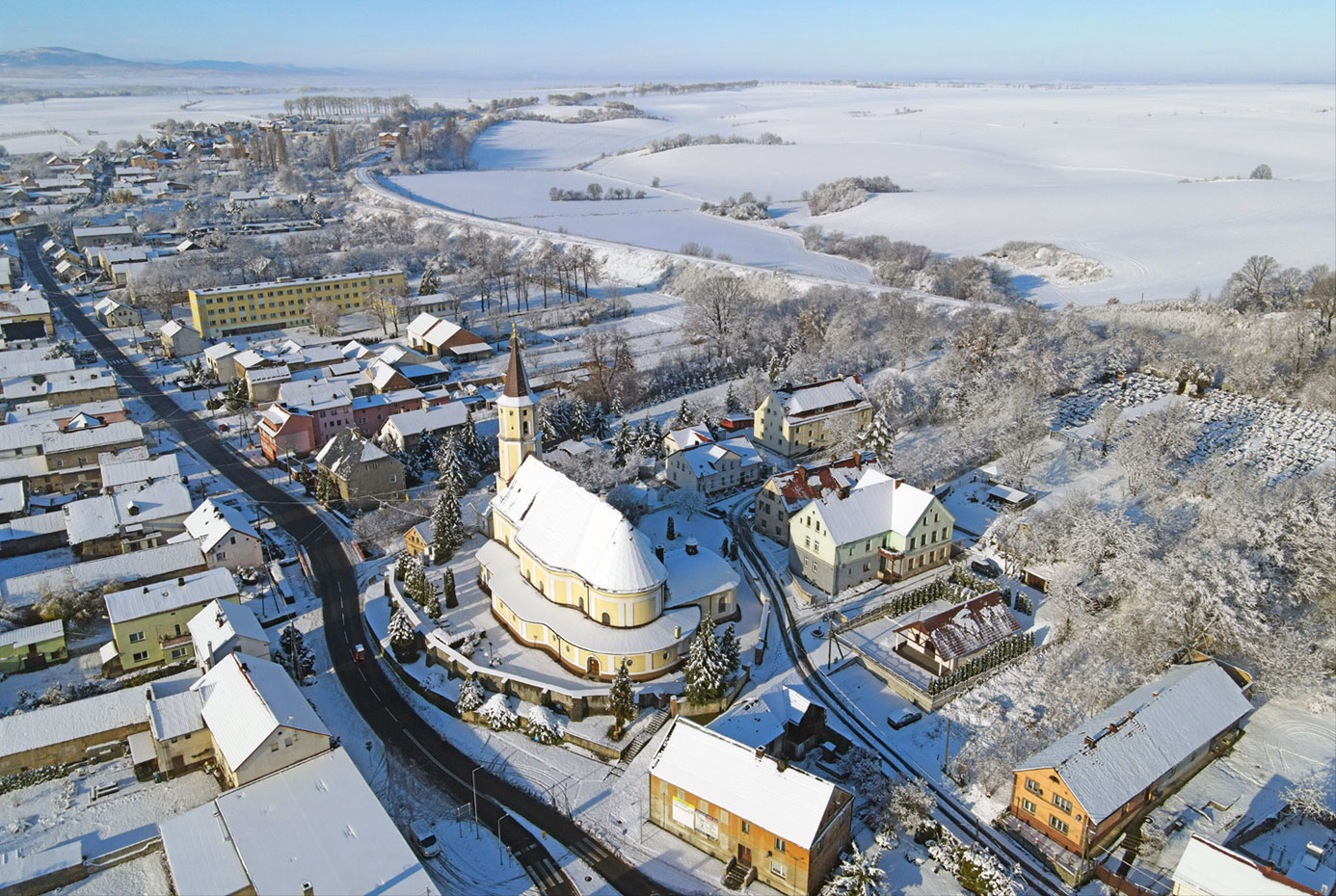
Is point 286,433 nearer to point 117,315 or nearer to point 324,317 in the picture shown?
point 324,317

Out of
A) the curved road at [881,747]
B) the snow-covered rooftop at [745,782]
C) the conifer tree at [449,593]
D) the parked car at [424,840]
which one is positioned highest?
the snow-covered rooftop at [745,782]

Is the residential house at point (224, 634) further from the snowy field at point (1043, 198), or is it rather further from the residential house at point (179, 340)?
the snowy field at point (1043, 198)

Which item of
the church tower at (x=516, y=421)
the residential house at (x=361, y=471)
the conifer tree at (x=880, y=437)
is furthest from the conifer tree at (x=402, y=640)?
the conifer tree at (x=880, y=437)

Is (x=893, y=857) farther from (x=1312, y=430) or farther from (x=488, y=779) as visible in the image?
(x=1312, y=430)

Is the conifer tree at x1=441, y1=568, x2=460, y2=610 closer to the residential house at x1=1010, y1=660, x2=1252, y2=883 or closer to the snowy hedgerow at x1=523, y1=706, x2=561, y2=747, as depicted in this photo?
the snowy hedgerow at x1=523, y1=706, x2=561, y2=747

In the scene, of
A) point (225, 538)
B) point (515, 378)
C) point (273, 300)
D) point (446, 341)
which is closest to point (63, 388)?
→ point (273, 300)

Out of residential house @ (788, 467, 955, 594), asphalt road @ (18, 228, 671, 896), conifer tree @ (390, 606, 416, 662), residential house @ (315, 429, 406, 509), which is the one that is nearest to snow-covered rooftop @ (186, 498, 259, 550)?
asphalt road @ (18, 228, 671, 896)
